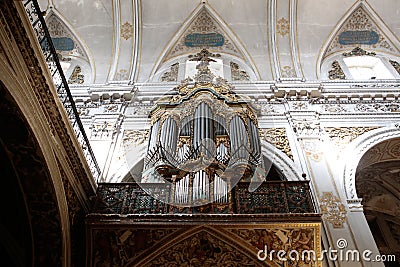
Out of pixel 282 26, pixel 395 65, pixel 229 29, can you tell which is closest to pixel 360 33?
pixel 395 65

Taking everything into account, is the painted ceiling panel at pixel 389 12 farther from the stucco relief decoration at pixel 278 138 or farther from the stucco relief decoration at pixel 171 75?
the stucco relief decoration at pixel 171 75

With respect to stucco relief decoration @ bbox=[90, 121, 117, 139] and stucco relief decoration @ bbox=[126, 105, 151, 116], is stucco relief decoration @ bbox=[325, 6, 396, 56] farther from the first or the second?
stucco relief decoration @ bbox=[90, 121, 117, 139]

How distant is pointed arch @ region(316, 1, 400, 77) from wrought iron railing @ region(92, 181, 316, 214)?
6239 mm

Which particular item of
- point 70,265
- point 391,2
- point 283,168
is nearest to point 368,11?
point 391,2

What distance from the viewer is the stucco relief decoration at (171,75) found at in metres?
11.0

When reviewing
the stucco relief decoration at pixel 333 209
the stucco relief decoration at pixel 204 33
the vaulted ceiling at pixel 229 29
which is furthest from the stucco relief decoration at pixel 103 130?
the stucco relief decoration at pixel 333 209

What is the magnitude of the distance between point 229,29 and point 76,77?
448cm

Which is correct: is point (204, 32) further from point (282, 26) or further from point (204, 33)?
point (282, 26)

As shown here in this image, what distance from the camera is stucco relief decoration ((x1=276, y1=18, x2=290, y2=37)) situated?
1136 centimetres

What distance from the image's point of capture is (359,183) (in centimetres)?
980

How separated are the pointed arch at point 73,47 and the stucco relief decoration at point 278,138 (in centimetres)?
508

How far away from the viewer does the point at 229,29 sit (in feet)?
39.1

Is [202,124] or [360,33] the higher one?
[360,33]

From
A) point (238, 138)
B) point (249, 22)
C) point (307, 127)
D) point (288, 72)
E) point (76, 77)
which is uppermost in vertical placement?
point (249, 22)
